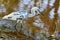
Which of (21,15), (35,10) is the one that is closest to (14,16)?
(21,15)

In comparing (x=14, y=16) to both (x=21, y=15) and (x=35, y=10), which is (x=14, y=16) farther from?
(x=35, y=10)

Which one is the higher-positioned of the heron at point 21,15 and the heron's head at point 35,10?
the heron's head at point 35,10

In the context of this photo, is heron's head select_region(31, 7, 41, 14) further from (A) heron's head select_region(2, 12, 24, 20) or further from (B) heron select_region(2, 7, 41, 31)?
(A) heron's head select_region(2, 12, 24, 20)

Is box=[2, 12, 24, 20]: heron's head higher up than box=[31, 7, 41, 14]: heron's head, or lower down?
lower down

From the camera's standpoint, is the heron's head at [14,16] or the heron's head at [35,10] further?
the heron's head at [35,10]

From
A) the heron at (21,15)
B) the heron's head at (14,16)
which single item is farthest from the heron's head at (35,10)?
the heron's head at (14,16)

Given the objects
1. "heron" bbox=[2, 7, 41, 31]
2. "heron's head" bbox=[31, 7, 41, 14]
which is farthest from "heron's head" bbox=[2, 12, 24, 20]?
"heron's head" bbox=[31, 7, 41, 14]

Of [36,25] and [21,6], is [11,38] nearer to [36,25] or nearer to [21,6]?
[36,25]

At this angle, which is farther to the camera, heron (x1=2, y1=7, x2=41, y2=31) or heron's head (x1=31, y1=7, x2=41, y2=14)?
heron's head (x1=31, y1=7, x2=41, y2=14)

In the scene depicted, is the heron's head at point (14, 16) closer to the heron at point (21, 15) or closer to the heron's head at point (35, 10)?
the heron at point (21, 15)

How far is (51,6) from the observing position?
1.75 meters

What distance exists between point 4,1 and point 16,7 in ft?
0.79

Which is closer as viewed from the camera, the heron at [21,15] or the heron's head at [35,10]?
the heron at [21,15]

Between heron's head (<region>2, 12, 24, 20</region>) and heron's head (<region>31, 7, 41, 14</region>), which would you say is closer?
heron's head (<region>2, 12, 24, 20</region>)
